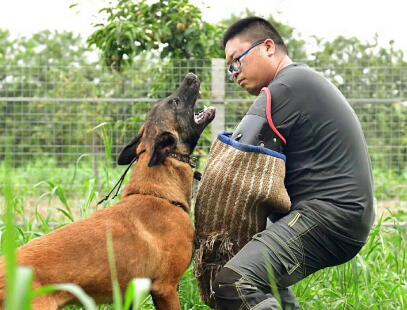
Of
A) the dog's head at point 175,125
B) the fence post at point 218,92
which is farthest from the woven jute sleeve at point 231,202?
the fence post at point 218,92

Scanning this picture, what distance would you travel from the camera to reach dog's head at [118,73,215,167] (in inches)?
173

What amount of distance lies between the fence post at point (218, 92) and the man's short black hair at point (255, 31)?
3.30 meters

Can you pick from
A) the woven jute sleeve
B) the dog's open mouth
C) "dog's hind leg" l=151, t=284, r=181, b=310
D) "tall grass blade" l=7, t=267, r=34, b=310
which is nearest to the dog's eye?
the dog's open mouth

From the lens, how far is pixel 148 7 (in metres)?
8.37

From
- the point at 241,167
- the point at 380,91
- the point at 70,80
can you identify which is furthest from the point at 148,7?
the point at 241,167

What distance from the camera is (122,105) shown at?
8312 millimetres

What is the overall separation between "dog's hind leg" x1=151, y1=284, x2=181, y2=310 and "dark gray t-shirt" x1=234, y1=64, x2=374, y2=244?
0.75 meters

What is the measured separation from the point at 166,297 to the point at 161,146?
821mm

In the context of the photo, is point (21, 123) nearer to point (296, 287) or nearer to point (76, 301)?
point (296, 287)

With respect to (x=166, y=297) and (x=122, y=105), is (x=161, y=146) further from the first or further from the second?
(x=122, y=105)

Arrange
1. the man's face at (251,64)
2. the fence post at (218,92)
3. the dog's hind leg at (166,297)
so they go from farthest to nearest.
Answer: the fence post at (218,92) → the man's face at (251,64) → the dog's hind leg at (166,297)

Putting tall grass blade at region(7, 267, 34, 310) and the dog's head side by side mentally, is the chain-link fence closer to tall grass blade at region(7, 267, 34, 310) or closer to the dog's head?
the dog's head

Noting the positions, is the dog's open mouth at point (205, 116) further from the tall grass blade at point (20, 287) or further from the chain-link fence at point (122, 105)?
the chain-link fence at point (122, 105)

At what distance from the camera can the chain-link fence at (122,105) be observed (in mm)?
8062
